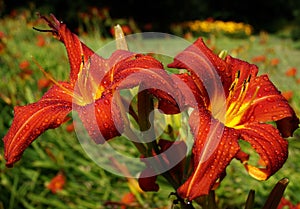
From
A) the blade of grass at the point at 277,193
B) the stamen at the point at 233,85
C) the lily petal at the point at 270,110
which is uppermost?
the stamen at the point at 233,85

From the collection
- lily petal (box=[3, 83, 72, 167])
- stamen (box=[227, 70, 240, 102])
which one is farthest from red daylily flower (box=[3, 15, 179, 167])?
stamen (box=[227, 70, 240, 102])

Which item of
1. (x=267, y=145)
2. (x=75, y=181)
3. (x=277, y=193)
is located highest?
(x=267, y=145)

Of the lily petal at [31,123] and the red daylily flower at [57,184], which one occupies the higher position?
the lily petal at [31,123]

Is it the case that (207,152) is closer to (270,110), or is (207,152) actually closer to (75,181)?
(270,110)

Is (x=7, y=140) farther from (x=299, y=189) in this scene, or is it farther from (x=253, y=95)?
(x=299, y=189)

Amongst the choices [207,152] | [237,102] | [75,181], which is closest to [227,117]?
[237,102]

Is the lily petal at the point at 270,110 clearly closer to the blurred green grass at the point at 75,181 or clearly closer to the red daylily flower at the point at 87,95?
the red daylily flower at the point at 87,95

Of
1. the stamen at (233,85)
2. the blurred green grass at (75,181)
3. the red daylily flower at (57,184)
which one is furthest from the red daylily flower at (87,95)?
the red daylily flower at (57,184)

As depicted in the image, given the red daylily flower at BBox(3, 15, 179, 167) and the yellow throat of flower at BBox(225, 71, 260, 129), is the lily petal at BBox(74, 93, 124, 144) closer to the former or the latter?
the red daylily flower at BBox(3, 15, 179, 167)
